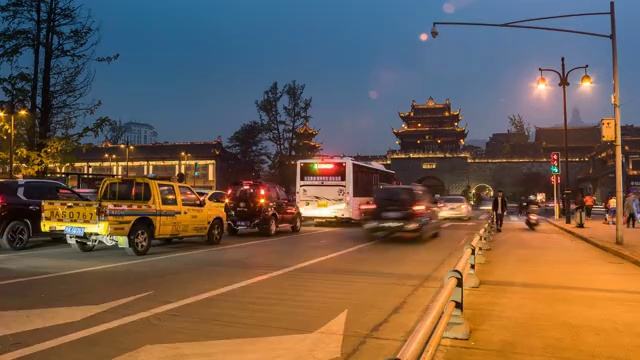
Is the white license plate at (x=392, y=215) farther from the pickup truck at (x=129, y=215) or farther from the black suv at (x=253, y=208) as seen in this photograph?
the pickup truck at (x=129, y=215)

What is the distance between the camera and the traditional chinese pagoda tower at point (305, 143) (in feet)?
198

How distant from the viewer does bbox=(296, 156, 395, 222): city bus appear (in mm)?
22922

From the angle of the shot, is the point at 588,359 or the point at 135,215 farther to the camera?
the point at 135,215

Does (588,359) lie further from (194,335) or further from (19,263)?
(19,263)

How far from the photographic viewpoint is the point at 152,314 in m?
6.15

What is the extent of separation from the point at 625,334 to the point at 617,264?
6.68 metres

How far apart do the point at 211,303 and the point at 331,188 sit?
16.5 m

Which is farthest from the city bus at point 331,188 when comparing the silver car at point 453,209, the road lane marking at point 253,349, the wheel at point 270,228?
the road lane marking at point 253,349

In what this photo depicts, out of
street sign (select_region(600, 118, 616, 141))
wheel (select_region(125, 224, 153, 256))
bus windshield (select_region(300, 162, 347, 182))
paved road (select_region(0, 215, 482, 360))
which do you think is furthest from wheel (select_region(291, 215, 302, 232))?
street sign (select_region(600, 118, 616, 141))

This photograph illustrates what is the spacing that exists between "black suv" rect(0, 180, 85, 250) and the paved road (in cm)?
72

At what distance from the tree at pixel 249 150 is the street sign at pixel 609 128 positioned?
5523 centimetres

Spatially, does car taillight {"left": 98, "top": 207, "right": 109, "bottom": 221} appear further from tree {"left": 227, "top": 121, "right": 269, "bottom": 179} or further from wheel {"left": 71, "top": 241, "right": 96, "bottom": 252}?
tree {"left": 227, "top": 121, "right": 269, "bottom": 179}

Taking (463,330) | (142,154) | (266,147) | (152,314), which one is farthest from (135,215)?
(142,154)

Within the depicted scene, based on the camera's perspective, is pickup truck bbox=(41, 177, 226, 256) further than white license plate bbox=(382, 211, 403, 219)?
No
